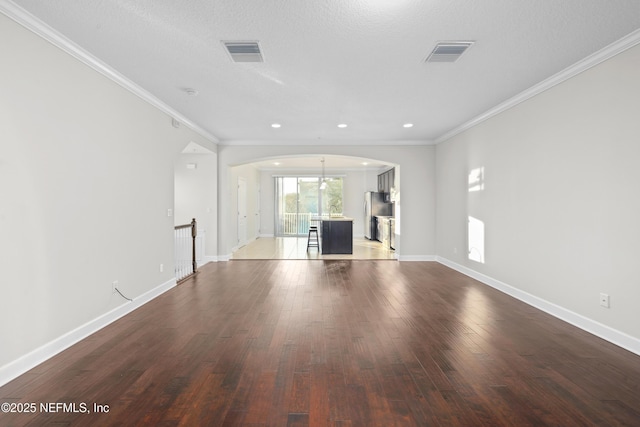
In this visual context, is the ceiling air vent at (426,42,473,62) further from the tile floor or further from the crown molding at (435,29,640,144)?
the tile floor

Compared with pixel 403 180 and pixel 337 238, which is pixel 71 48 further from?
pixel 337 238

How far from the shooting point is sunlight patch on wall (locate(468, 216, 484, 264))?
5199 millimetres

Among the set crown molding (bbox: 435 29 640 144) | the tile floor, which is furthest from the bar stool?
crown molding (bbox: 435 29 640 144)

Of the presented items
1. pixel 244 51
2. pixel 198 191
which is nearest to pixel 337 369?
pixel 244 51

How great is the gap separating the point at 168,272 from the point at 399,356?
3.57 metres

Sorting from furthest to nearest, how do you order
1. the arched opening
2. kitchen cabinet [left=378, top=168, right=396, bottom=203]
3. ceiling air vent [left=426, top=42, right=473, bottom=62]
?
the arched opening → kitchen cabinet [left=378, top=168, right=396, bottom=203] → ceiling air vent [left=426, top=42, right=473, bottom=62]

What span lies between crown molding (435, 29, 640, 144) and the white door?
19.7 ft

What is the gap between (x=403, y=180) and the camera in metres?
7.11

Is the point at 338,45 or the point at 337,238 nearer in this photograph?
the point at 338,45

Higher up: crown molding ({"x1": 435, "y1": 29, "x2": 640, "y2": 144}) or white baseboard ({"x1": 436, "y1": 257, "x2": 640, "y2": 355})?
crown molding ({"x1": 435, "y1": 29, "x2": 640, "y2": 144})

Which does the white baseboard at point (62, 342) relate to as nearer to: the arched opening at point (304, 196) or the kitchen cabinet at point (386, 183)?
the kitchen cabinet at point (386, 183)

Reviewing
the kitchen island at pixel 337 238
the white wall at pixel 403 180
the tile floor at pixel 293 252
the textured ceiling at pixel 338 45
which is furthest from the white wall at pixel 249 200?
the textured ceiling at pixel 338 45

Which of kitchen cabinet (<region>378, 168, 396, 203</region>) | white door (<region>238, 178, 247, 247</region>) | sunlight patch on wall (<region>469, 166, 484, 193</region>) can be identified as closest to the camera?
sunlight patch on wall (<region>469, 166, 484, 193</region>)

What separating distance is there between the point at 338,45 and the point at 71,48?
7.47ft
